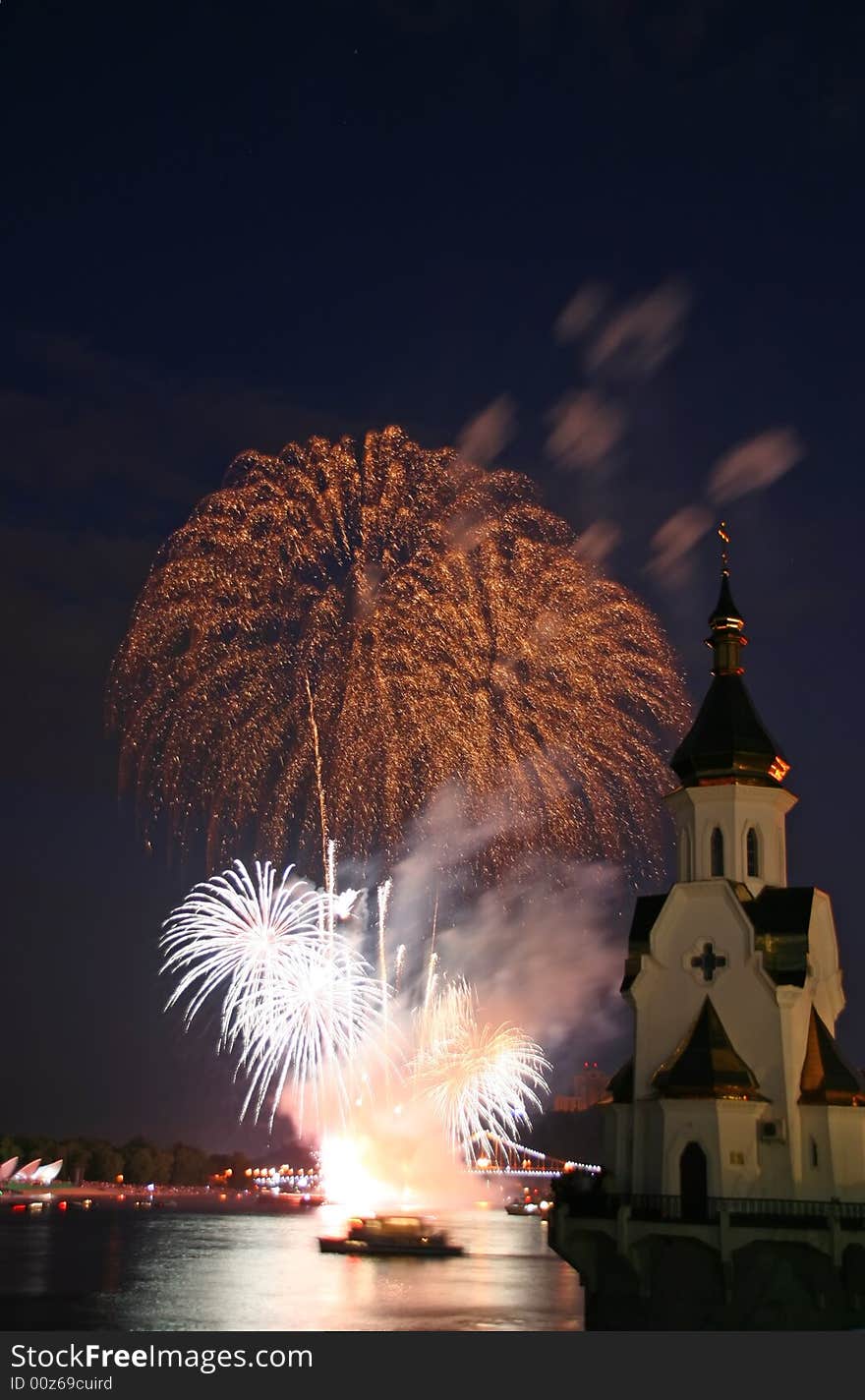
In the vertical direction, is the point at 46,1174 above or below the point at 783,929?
above

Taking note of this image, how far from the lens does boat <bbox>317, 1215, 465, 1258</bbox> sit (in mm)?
74625

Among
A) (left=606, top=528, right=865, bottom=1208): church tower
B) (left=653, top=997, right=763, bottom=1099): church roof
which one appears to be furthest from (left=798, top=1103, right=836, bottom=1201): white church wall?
(left=653, top=997, right=763, bottom=1099): church roof

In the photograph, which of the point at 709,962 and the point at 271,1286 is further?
the point at 271,1286

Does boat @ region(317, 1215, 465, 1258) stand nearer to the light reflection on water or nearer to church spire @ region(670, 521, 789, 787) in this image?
the light reflection on water

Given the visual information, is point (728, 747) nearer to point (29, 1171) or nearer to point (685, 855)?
point (685, 855)

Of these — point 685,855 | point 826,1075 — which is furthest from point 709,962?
point 826,1075

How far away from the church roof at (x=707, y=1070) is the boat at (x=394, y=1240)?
1787 inches

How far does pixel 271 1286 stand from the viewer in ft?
188

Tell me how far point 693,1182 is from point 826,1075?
12.3 feet

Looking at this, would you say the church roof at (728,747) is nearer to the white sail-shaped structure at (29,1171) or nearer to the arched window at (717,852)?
the arched window at (717,852)

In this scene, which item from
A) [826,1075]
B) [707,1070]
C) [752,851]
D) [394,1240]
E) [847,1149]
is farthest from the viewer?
[394,1240]

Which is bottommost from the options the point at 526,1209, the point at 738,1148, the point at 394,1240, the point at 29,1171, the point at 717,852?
the point at 394,1240

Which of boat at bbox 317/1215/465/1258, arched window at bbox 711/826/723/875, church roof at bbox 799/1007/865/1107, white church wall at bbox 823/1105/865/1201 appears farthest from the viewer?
boat at bbox 317/1215/465/1258

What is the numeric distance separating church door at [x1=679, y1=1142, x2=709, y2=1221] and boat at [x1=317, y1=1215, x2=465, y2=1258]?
4548cm
